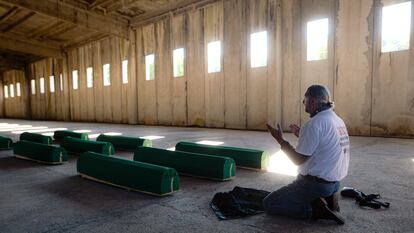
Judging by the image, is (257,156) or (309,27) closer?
(257,156)

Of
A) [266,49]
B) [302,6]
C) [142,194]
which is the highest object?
[302,6]

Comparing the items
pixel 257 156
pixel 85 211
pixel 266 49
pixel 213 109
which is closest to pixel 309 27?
pixel 266 49

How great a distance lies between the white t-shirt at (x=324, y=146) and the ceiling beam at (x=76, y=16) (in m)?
13.9

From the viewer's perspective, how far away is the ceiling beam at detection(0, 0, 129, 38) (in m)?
13.0

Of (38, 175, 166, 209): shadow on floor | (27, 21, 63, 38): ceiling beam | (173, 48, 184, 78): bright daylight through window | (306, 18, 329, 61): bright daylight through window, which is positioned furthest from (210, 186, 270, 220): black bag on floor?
(27, 21, 63, 38): ceiling beam

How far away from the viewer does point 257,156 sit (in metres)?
5.08

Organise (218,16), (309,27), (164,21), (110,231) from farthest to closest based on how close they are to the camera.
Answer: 1. (164,21)
2. (218,16)
3. (309,27)
4. (110,231)

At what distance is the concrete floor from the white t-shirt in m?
0.50

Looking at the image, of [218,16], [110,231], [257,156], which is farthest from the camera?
[218,16]

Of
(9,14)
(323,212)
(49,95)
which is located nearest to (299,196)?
(323,212)

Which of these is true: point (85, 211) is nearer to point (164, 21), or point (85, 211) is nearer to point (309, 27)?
point (309, 27)

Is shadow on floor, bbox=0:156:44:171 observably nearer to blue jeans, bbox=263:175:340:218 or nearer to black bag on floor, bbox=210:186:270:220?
black bag on floor, bbox=210:186:270:220

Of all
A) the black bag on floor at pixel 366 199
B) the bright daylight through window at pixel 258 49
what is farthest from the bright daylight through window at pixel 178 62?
the black bag on floor at pixel 366 199

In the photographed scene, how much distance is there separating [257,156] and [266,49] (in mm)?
6964
